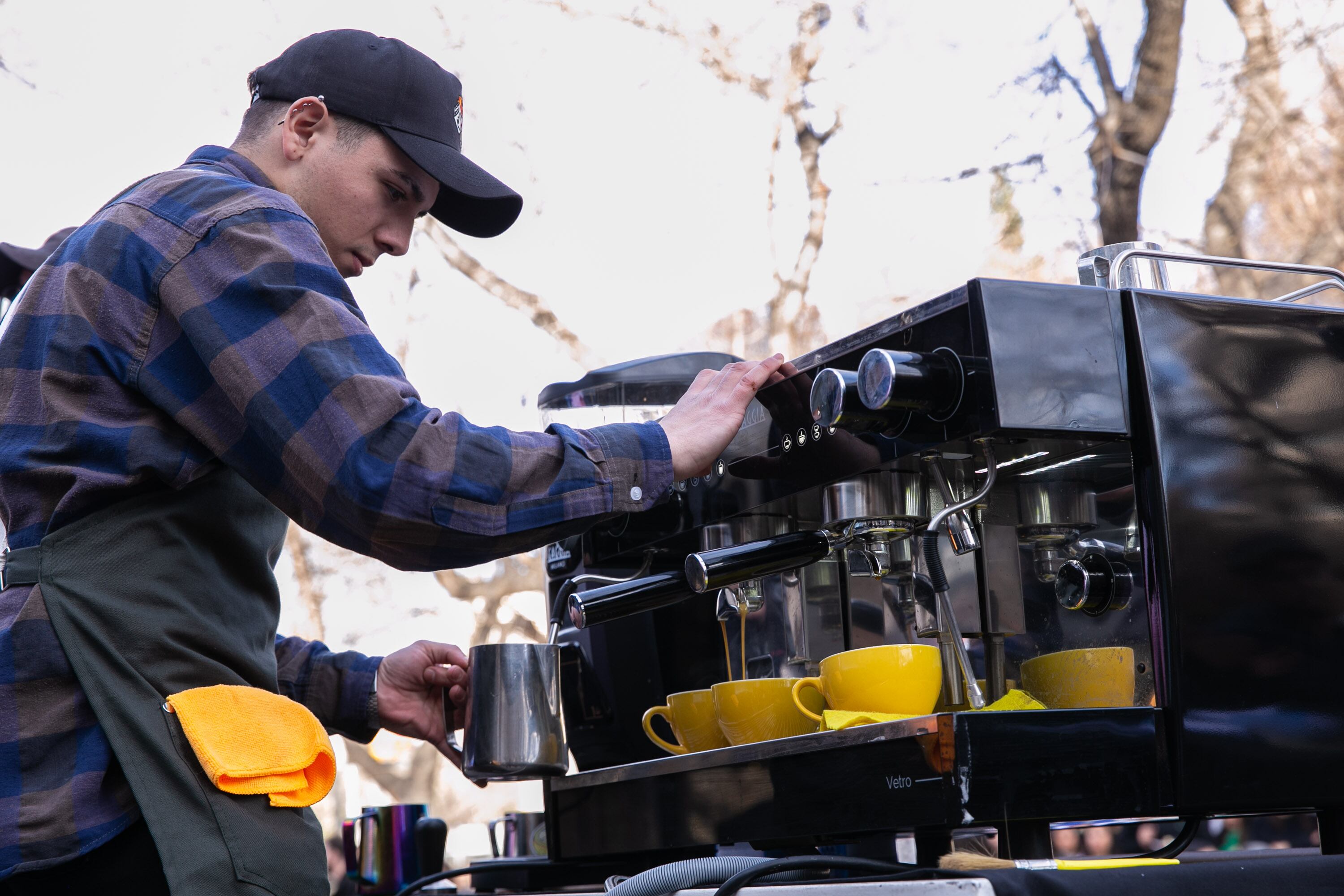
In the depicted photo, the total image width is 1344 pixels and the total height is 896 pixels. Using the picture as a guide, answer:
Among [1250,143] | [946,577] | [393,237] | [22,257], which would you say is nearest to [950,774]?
[946,577]

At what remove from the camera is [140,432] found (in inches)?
29.0

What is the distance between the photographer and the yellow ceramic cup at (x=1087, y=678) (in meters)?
0.79

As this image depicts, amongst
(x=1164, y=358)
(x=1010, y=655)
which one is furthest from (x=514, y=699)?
(x=1164, y=358)

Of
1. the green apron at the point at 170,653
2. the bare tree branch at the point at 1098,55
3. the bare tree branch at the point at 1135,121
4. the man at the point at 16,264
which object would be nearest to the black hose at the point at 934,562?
the green apron at the point at 170,653

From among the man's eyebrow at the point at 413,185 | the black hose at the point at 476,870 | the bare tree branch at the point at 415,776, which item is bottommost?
the bare tree branch at the point at 415,776

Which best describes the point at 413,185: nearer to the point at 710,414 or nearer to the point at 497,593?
the point at 710,414

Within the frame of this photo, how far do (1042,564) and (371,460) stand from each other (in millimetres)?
486

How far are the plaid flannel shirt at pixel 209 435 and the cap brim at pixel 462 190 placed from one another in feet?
0.51

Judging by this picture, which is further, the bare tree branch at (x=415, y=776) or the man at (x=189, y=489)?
the bare tree branch at (x=415, y=776)

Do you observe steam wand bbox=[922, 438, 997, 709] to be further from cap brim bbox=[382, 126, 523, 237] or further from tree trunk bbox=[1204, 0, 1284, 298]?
tree trunk bbox=[1204, 0, 1284, 298]

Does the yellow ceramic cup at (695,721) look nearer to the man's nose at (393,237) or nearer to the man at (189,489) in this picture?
the man at (189,489)

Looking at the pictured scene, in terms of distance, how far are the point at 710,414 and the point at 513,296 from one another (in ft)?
9.81

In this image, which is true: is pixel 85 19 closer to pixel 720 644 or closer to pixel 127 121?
pixel 127 121

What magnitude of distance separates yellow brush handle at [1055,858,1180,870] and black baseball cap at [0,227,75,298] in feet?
5.47
